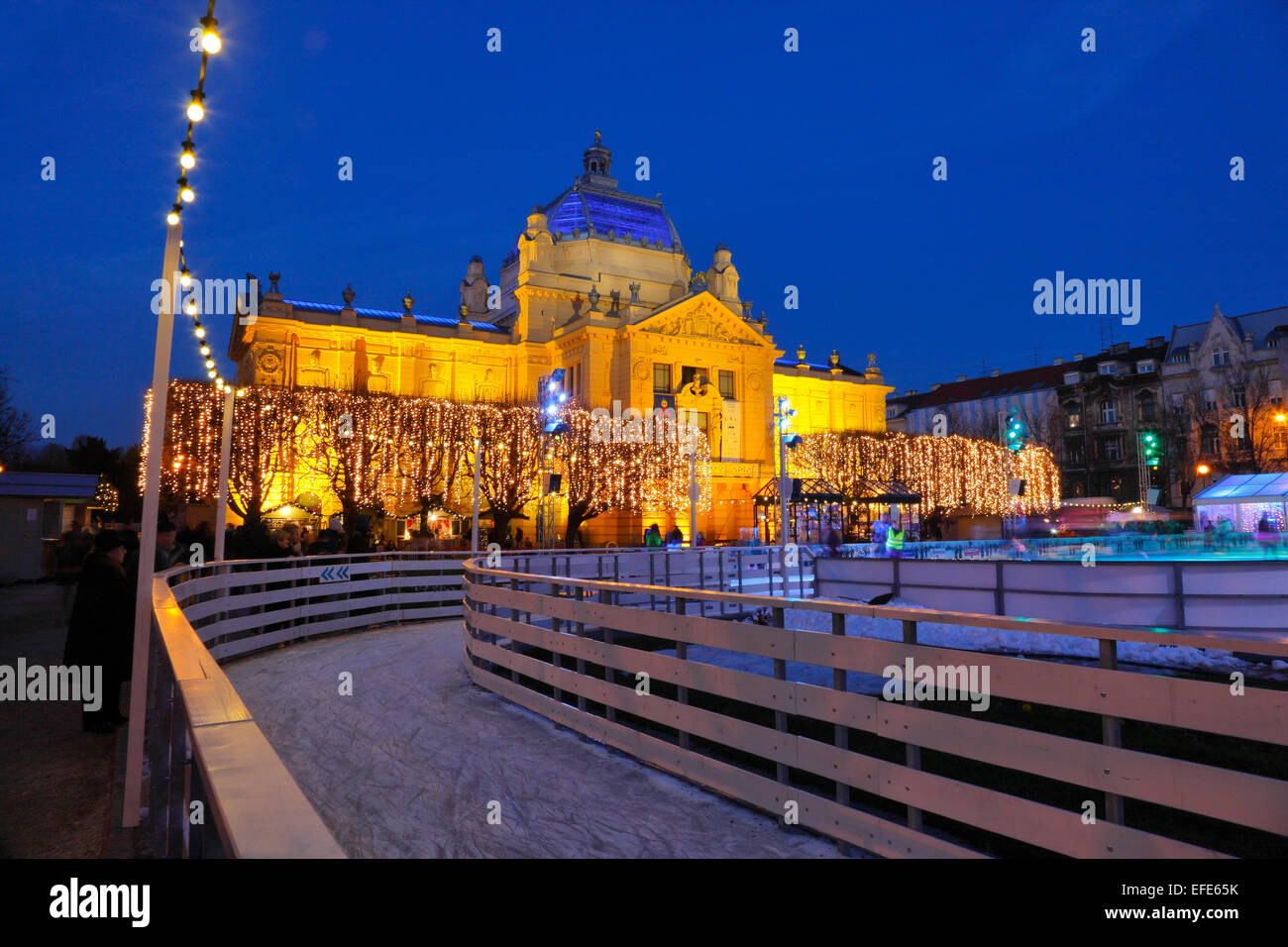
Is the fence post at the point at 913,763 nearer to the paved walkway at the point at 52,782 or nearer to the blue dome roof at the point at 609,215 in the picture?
the paved walkway at the point at 52,782

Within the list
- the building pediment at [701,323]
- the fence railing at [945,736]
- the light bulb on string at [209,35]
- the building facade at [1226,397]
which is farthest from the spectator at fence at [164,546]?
the building facade at [1226,397]

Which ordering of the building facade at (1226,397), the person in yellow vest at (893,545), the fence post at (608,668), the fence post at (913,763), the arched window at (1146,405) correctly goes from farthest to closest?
the arched window at (1146,405)
the building facade at (1226,397)
the person in yellow vest at (893,545)
the fence post at (608,668)
the fence post at (913,763)

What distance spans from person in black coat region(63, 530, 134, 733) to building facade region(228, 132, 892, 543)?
39924 millimetres

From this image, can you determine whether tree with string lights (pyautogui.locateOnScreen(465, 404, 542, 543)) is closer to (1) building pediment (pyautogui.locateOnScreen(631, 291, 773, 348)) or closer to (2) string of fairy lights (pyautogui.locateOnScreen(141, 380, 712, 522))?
(2) string of fairy lights (pyautogui.locateOnScreen(141, 380, 712, 522))

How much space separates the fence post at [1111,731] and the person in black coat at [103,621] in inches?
340

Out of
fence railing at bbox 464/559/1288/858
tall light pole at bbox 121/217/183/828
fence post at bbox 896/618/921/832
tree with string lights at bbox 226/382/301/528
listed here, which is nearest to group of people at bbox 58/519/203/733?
tall light pole at bbox 121/217/183/828

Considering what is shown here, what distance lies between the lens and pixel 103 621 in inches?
333

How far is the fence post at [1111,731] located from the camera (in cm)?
356

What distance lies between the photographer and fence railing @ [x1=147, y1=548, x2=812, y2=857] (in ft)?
6.15

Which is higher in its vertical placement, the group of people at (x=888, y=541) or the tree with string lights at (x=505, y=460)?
the tree with string lights at (x=505, y=460)

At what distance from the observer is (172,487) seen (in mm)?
32000

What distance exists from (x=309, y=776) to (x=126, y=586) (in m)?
3.74

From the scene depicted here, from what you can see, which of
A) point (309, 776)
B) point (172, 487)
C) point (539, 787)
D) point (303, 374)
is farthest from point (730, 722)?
point (303, 374)

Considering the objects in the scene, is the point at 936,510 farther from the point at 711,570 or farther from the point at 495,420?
the point at 711,570
